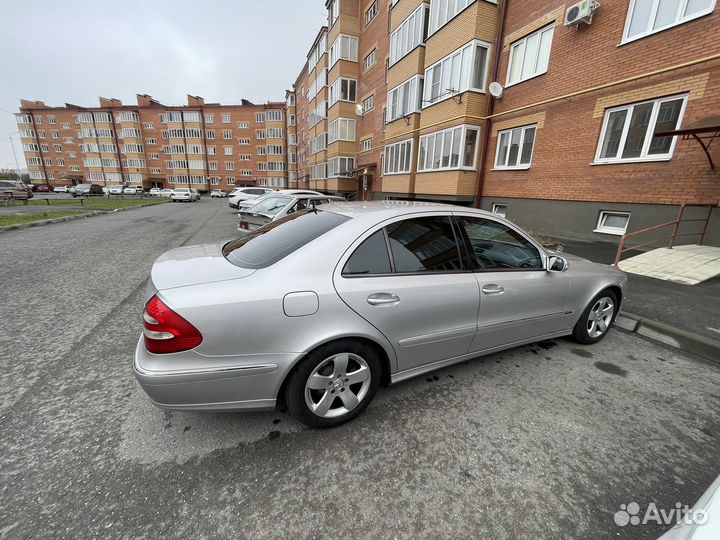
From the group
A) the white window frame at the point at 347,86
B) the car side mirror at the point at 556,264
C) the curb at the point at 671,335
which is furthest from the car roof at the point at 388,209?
the white window frame at the point at 347,86

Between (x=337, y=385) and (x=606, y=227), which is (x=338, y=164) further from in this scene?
(x=337, y=385)

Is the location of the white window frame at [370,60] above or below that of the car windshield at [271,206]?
above

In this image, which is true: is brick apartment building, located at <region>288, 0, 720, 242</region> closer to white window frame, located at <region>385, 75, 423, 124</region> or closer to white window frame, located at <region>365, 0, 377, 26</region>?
white window frame, located at <region>385, 75, 423, 124</region>

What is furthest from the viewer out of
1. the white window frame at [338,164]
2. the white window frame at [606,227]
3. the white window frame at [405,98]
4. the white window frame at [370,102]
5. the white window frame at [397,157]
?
the white window frame at [338,164]

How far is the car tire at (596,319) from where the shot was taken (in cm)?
346

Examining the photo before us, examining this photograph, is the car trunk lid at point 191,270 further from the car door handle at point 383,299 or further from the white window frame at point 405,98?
the white window frame at point 405,98

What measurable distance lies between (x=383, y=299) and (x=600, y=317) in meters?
3.00

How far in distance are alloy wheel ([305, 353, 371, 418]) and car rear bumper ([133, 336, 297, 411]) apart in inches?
9.6

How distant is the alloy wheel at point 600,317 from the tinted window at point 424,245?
212 centimetres

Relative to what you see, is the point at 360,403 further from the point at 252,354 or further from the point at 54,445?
the point at 54,445

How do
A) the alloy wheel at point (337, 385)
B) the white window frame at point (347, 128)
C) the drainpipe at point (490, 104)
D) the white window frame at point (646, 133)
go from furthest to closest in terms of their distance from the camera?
the white window frame at point (347, 128) → the drainpipe at point (490, 104) → the white window frame at point (646, 133) → the alloy wheel at point (337, 385)

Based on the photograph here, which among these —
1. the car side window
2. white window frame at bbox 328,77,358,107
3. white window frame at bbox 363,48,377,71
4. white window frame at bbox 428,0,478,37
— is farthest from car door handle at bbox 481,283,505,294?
white window frame at bbox 328,77,358,107

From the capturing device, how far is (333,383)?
2.15 metres

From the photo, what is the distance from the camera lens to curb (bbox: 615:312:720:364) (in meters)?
3.39
